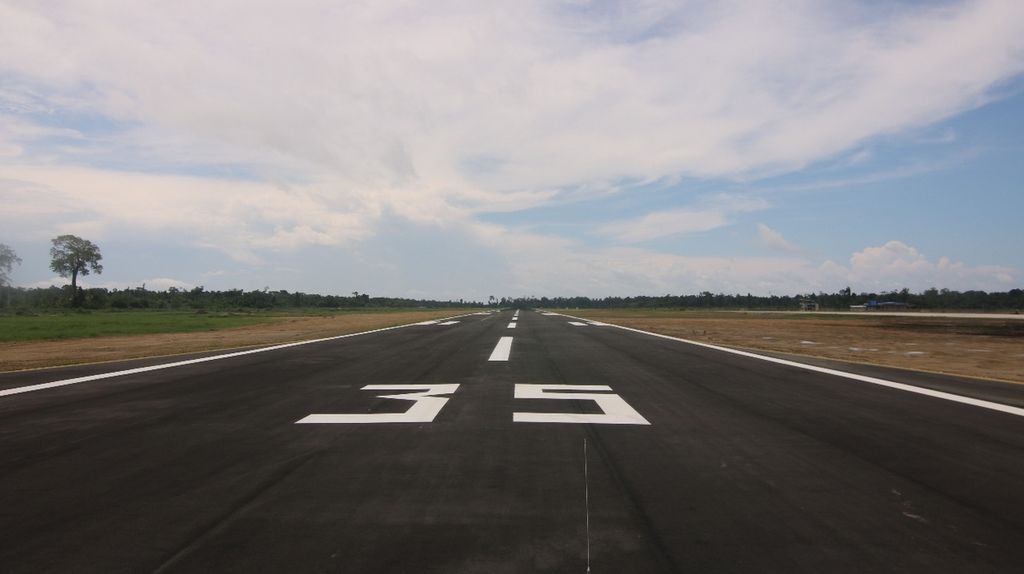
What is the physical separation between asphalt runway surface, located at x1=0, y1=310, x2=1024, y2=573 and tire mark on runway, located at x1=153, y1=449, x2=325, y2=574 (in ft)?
0.06

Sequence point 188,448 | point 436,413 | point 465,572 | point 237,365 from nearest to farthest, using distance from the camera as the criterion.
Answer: point 465,572, point 188,448, point 436,413, point 237,365

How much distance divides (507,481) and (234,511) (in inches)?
70.5

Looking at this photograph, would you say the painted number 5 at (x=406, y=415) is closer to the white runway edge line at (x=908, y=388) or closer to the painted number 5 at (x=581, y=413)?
the painted number 5 at (x=581, y=413)

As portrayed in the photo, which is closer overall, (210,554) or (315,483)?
(210,554)

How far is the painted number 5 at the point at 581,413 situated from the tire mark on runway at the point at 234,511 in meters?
2.46

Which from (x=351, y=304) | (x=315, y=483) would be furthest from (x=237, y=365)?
(x=351, y=304)

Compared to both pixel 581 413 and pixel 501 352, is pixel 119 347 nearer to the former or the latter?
pixel 501 352

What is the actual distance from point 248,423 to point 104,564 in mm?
3391

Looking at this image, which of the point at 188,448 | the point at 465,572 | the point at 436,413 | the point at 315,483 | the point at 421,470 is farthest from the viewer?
the point at 436,413

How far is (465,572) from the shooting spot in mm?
2635

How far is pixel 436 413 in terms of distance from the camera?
657 cm

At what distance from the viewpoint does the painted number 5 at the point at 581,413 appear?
20.2 feet

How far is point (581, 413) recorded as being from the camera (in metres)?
6.59

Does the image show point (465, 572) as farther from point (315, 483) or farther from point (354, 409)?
point (354, 409)
